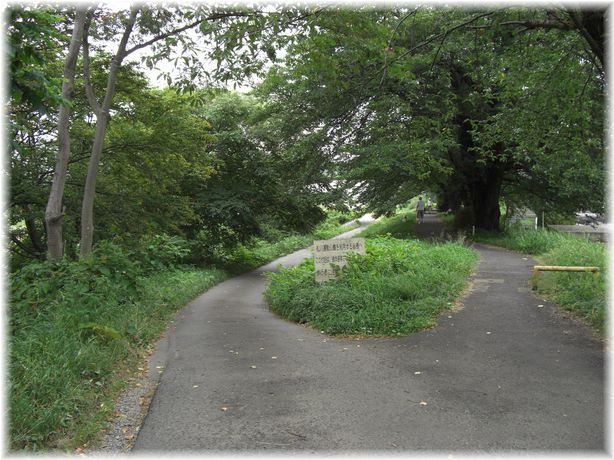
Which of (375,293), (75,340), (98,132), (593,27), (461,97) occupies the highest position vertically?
(461,97)

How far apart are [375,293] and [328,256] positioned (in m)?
1.73

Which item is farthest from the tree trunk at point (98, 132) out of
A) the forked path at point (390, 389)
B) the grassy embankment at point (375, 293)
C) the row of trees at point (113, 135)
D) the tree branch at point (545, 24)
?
the tree branch at point (545, 24)

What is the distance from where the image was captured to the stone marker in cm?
1021

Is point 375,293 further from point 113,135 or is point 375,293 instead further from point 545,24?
point 113,135

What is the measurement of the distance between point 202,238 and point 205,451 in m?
18.1

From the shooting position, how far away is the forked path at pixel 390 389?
13.0 ft

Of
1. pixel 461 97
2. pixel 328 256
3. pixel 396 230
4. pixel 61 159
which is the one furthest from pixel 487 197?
pixel 61 159

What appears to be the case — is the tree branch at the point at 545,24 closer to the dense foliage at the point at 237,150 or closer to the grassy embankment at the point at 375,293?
the dense foliage at the point at 237,150

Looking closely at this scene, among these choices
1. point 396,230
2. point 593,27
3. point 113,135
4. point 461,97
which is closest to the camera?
point 593,27

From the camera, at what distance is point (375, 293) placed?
883 centimetres

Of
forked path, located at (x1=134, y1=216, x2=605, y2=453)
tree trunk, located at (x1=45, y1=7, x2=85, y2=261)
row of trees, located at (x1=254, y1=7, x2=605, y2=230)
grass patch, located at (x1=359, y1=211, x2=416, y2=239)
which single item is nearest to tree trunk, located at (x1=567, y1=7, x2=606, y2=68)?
row of trees, located at (x1=254, y1=7, x2=605, y2=230)

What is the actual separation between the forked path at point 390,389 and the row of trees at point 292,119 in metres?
2.94

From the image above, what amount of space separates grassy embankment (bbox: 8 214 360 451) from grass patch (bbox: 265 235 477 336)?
2481 millimetres

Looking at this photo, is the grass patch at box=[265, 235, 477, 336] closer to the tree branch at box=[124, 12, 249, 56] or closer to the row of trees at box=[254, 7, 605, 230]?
the row of trees at box=[254, 7, 605, 230]
